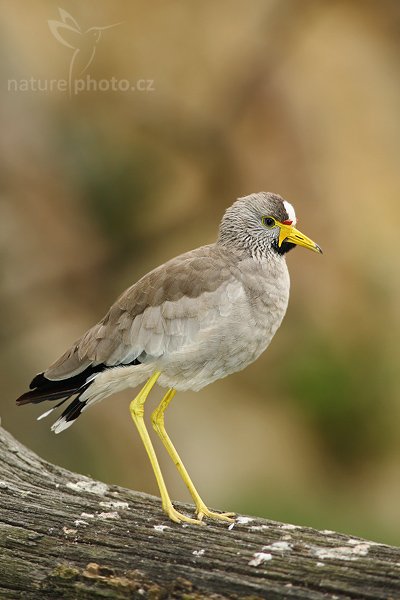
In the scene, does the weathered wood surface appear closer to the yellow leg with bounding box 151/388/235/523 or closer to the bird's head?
the yellow leg with bounding box 151/388/235/523

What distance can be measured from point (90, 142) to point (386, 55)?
1.92 metres

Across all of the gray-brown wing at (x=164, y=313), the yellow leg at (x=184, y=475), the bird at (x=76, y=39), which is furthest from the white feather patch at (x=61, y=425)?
the bird at (x=76, y=39)

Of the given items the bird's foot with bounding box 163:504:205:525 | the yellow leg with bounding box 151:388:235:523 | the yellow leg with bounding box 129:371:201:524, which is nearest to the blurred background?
the yellow leg with bounding box 151:388:235:523

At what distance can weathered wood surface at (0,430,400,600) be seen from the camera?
2.20m

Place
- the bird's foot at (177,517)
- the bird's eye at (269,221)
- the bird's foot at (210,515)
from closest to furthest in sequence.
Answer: the bird's foot at (177,517), the bird's foot at (210,515), the bird's eye at (269,221)

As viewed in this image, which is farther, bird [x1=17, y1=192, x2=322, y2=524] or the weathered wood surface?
bird [x1=17, y1=192, x2=322, y2=524]

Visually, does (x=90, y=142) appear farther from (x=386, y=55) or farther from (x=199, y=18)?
(x=386, y=55)

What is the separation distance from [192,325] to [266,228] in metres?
0.49

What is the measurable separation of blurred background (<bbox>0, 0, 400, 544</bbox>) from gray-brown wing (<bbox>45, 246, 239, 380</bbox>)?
228 cm

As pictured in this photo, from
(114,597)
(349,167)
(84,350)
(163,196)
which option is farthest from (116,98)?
(114,597)

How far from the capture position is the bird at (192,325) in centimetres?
291

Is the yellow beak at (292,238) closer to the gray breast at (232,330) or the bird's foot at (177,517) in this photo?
the gray breast at (232,330)

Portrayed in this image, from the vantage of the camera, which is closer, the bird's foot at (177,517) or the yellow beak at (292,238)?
the bird's foot at (177,517)

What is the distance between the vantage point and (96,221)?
559 cm
